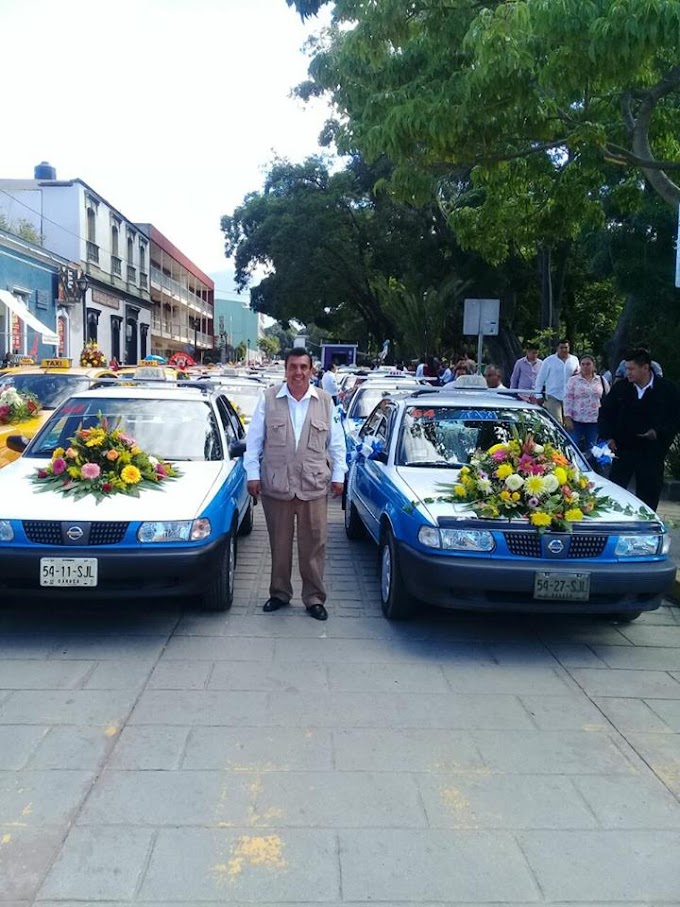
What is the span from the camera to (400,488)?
597 centimetres

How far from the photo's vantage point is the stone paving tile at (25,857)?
2822 millimetres

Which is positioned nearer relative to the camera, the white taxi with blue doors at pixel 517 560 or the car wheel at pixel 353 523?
the white taxi with blue doors at pixel 517 560

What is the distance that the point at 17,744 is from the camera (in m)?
3.87

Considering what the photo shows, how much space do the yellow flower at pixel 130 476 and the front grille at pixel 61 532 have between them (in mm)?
530

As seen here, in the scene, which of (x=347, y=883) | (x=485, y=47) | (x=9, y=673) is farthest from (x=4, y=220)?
(x=347, y=883)

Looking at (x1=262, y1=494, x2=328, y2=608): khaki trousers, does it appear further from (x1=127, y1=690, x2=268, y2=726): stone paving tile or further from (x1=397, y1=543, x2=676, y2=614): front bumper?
(x1=127, y1=690, x2=268, y2=726): stone paving tile

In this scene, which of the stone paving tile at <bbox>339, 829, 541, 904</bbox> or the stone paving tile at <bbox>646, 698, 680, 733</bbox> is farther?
the stone paving tile at <bbox>646, 698, 680, 733</bbox>

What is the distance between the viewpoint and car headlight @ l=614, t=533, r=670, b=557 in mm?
5316

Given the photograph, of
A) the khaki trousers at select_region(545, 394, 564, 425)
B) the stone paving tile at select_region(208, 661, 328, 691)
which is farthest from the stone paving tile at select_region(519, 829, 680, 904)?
the khaki trousers at select_region(545, 394, 564, 425)

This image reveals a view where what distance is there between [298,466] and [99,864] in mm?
3227

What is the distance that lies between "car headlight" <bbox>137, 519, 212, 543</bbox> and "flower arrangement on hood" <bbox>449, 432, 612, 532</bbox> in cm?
171

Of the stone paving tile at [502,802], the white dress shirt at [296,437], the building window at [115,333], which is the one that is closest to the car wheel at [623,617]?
the white dress shirt at [296,437]

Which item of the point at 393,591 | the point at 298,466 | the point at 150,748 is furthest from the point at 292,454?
the point at 150,748

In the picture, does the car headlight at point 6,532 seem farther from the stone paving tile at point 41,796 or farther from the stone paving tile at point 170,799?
the stone paving tile at point 170,799
